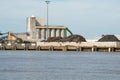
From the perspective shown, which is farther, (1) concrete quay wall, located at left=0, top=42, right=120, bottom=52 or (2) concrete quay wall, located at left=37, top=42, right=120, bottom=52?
(1) concrete quay wall, located at left=0, top=42, right=120, bottom=52

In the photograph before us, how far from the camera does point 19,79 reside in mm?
54281

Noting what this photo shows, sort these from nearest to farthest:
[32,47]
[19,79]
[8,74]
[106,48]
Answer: [19,79], [8,74], [106,48], [32,47]

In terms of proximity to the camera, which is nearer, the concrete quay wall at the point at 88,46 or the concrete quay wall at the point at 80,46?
the concrete quay wall at the point at 88,46

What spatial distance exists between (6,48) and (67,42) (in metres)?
25.9

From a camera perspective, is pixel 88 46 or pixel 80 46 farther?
pixel 80 46

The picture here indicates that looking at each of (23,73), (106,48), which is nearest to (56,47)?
(106,48)

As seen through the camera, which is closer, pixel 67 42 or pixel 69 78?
pixel 69 78

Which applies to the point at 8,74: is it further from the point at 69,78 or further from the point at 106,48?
the point at 106,48

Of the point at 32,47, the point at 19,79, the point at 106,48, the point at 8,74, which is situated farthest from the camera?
the point at 32,47

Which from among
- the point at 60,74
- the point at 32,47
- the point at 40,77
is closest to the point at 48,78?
the point at 40,77

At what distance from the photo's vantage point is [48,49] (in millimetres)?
186250

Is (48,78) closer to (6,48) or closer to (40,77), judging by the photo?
(40,77)

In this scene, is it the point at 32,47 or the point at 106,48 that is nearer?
the point at 106,48

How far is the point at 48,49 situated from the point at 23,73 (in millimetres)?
124533
